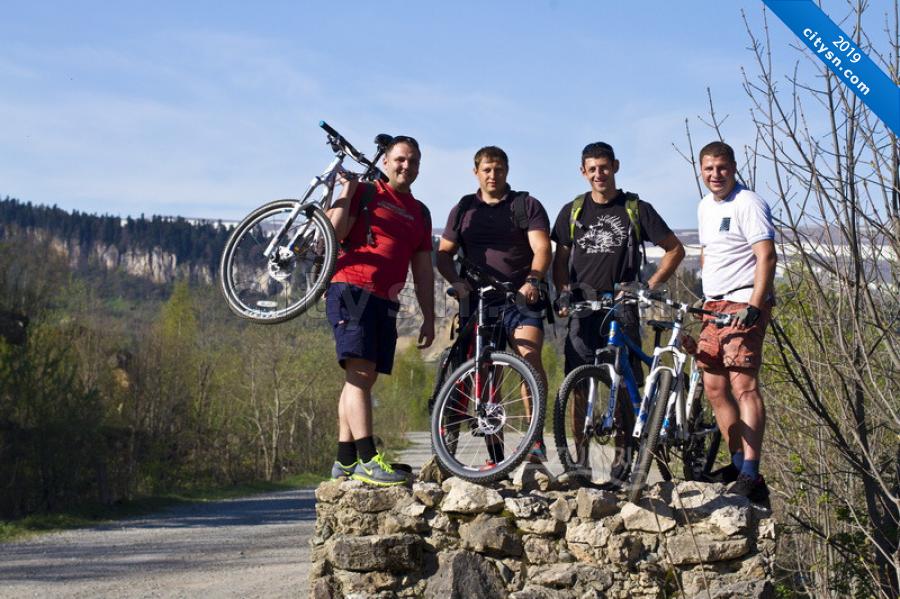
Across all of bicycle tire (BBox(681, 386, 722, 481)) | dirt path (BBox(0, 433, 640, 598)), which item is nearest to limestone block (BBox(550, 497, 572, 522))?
bicycle tire (BBox(681, 386, 722, 481))

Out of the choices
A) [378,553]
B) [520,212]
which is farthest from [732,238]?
[378,553]

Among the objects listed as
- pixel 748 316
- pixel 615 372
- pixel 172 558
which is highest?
pixel 748 316

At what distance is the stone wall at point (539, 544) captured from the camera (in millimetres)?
6148

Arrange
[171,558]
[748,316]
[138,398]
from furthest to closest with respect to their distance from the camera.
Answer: [138,398] → [171,558] → [748,316]

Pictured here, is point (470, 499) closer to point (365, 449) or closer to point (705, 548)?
point (365, 449)

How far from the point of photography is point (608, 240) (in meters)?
6.61

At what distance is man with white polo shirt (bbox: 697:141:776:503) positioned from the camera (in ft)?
20.1

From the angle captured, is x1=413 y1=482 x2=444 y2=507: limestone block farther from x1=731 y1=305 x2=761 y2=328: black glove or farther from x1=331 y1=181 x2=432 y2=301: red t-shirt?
x1=731 y1=305 x2=761 y2=328: black glove

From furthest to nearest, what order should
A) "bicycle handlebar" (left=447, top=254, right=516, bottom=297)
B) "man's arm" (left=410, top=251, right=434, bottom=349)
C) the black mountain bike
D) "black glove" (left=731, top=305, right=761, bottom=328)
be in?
"man's arm" (left=410, top=251, right=434, bottom=349)
"bicycle handlebar" (left=447, top=254, right=516, bottom=297)
the black mountain bike
"black glove" (left=731, top=305, right=761, bottom=328)

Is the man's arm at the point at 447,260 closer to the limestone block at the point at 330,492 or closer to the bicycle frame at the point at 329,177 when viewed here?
the bicycle frame at the point at 329,177

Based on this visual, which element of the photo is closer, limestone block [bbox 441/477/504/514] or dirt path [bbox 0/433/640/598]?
limestone block [bbox 441/477/504/514]

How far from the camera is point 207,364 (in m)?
44.2

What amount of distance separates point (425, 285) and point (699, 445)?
1.89m

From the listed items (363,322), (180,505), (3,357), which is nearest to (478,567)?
(363,322)
